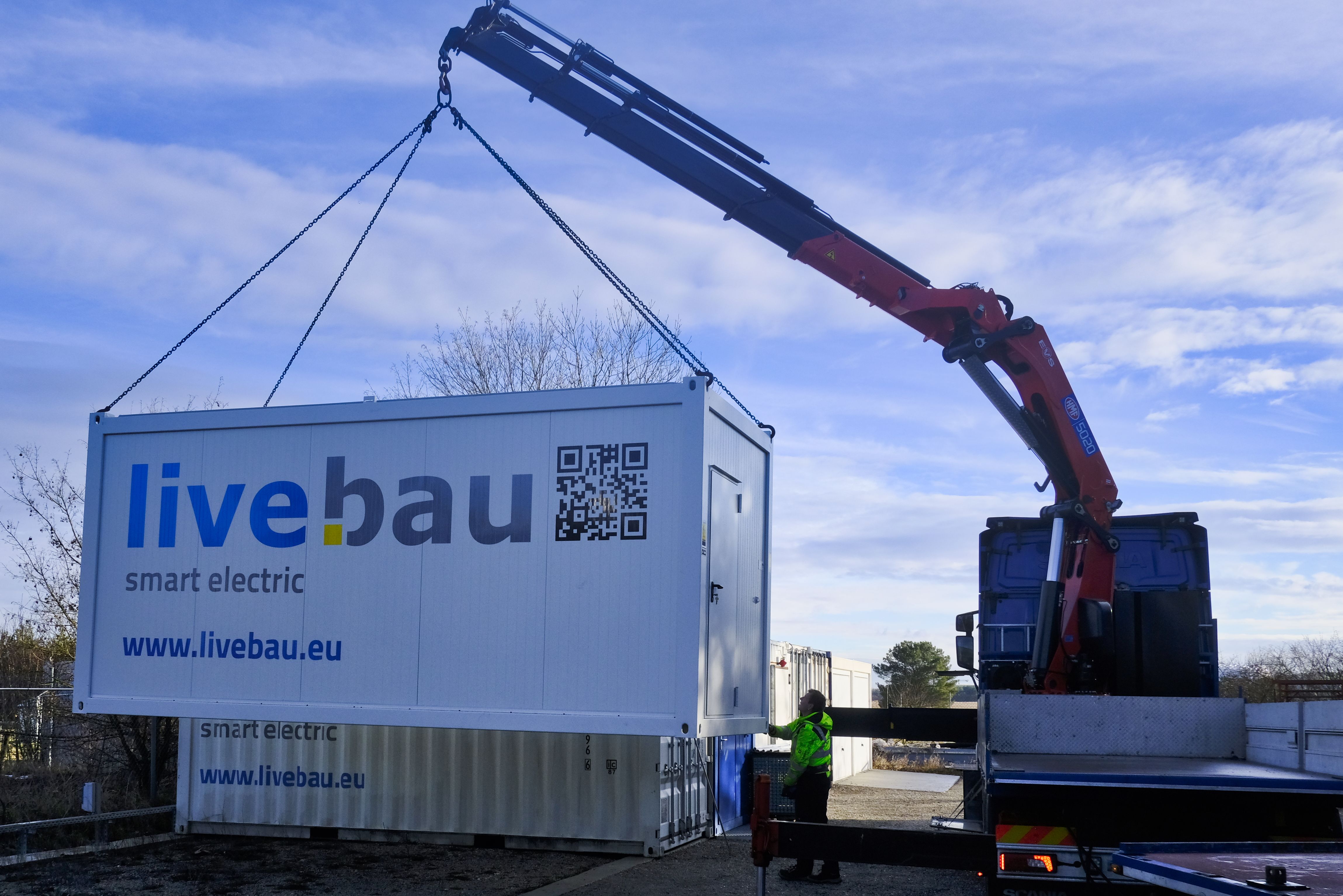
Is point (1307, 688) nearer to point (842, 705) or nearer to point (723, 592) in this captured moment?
Result: point (842, 705)

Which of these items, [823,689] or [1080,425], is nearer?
[1080,425]

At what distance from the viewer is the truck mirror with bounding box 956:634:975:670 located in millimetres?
10773

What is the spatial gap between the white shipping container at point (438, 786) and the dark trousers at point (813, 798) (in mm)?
1265

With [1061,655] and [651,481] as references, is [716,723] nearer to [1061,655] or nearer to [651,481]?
[651,481]

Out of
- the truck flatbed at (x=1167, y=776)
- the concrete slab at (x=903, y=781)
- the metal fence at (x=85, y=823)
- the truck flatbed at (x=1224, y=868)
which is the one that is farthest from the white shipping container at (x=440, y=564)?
the concrete slab at (x=903, y=781)

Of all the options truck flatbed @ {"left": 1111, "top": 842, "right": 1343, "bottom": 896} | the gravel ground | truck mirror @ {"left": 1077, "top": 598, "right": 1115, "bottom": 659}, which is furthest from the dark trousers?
truck flatbed @ {"left": 1111, "top": 842, "right": 1343, "bottom": 896}

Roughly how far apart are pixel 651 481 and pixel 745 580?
1341 millimetres

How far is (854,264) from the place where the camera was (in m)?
10.6

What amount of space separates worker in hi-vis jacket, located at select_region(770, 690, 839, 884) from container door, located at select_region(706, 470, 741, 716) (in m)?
1.31

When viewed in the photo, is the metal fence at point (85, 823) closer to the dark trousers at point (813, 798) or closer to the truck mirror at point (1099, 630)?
the dark trousers at point (813, 798)

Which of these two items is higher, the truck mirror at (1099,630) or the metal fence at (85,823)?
the truck mirror at (1099,630)

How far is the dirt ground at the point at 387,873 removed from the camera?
→ 28.9 feet

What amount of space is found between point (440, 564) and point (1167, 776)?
450 cm

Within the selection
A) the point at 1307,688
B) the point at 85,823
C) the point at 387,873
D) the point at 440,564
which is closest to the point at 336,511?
the point at 440,564
